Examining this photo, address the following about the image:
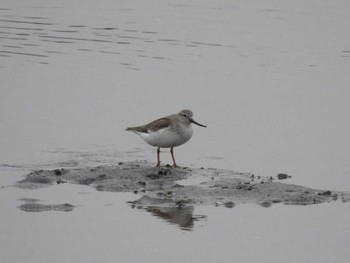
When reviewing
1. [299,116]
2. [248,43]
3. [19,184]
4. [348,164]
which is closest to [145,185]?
[19,184]

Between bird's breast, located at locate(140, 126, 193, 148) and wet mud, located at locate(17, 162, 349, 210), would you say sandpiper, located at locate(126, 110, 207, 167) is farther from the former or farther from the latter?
wet mud, located at locate(17, 162, 349, 210)

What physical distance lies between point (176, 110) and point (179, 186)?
18.2 feet

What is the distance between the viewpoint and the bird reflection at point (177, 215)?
11.7m

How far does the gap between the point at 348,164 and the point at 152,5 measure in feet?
62.2

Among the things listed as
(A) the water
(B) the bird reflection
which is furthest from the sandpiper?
(B) the bird reflection

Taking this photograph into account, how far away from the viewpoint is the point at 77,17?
3039cm

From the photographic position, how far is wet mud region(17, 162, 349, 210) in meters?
12.5

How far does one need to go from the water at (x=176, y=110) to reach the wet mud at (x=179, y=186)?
262 millimetres

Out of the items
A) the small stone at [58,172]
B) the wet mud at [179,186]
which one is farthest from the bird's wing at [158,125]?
the small stone at [58,172]

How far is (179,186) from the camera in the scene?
13.3m

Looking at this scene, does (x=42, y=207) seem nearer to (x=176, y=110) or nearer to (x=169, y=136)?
(x=169, y=136)

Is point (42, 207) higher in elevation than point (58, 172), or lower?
lower

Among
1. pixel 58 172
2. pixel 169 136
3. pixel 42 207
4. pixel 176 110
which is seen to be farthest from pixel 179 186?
pixel 176 110

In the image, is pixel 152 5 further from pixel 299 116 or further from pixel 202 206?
pixel 202 206
